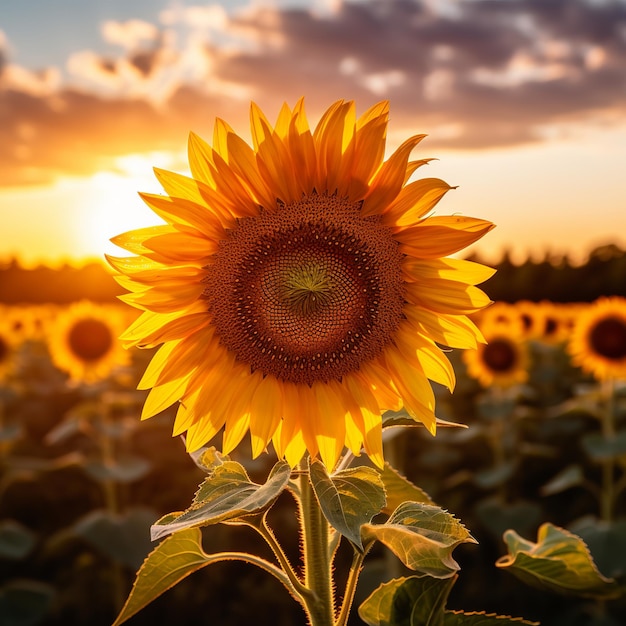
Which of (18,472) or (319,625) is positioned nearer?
(319,625)

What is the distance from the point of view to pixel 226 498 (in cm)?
162

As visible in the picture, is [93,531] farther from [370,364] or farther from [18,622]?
[370,364]

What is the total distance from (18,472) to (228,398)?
6.09 meters

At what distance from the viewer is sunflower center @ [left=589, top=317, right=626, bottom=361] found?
7547 millimetres

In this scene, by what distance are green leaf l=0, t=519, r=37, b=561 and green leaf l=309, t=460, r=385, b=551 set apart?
18.3ft

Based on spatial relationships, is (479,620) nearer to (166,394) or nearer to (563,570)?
(563,570)

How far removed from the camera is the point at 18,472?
7.45 m

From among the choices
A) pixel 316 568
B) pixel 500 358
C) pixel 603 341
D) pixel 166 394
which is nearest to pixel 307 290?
pixel 166 394

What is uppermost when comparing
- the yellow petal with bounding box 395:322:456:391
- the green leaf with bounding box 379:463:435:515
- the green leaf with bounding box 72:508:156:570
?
the yellow petal with bounding box 395:322:456:391

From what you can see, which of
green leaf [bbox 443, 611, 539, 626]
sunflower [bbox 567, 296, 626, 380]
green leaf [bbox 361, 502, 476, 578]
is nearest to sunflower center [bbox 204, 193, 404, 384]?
green leaf [bbox 361, 502, 476, 578]

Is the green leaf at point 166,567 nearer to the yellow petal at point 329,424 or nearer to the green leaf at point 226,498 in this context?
the green leaf at point 226,498

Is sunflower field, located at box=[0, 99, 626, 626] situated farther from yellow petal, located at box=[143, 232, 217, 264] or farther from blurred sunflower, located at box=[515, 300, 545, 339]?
blurred sunflower, located at box=[515, 300, 545, 339]

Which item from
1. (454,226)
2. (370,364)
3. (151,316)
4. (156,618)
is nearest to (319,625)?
(370,364)

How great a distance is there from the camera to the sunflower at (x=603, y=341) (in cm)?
747
